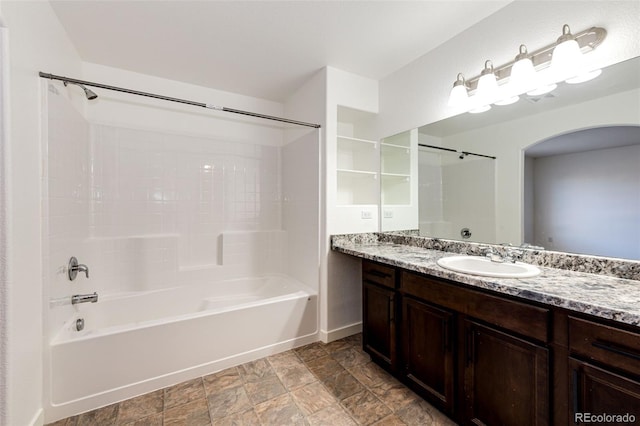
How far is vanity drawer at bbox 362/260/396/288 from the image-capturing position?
1.83 m

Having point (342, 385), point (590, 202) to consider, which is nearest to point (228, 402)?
point (342, 385)

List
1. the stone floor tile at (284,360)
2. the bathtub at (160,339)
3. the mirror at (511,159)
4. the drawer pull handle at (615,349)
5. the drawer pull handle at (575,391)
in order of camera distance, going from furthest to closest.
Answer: the stone floor tile at (284,360)
the bathtub at (160,339)
the mirror at (511,159)
the drawer pull handle at (575,391)
the drawer pull handle at (615,349)

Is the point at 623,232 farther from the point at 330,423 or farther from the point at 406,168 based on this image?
the point at 330,423

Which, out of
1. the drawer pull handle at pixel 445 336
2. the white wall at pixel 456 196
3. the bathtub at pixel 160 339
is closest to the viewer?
the drawer pull handle at pixel 445 336

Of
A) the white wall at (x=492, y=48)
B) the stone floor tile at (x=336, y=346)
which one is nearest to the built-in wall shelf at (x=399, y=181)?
the white wall at (x=492, y=48)

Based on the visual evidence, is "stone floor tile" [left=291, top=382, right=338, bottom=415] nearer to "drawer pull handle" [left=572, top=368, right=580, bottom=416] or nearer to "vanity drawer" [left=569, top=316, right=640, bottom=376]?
"drawer pull handle" [left=572, top=368, right=580, bottom=416]

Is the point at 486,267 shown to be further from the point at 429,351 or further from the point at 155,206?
the point at 155,206

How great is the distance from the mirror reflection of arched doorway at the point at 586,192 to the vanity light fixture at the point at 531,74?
1.04 feet

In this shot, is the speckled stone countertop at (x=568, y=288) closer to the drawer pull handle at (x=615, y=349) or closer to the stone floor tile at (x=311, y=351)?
the drawer pull handle at (x=615, y=349)

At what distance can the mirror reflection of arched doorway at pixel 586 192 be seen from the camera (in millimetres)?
1293

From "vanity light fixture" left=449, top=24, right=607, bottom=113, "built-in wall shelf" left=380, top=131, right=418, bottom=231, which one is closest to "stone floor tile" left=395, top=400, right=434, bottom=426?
"built-in wall shelf" left=380, top=131, right=418, bottom=231

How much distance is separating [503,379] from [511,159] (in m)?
1.31

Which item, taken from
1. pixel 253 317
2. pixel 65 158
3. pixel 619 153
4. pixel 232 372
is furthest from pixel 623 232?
pixel 65 158

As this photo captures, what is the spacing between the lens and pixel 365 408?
1.60 m
